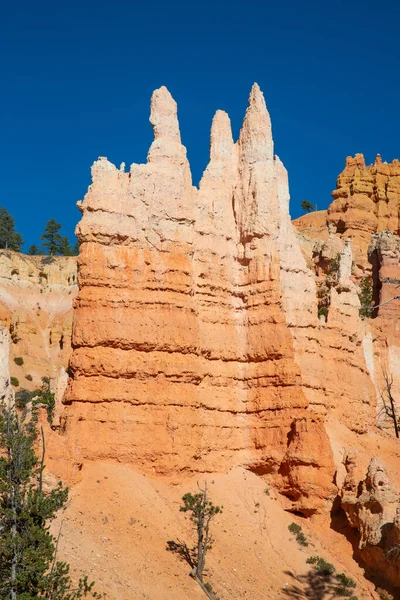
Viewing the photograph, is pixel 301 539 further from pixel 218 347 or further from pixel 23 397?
pixel 23 397

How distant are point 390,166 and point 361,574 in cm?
5601

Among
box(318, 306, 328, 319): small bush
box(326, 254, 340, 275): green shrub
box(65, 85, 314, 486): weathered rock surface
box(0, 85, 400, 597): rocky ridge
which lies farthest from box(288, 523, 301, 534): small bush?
box(326, 254, 340, 275): green shrub

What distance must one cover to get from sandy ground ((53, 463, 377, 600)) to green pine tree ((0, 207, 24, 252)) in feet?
229

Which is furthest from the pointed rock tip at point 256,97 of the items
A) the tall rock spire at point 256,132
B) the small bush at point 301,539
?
the small bush at point 301,539

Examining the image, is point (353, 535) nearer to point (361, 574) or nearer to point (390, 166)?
point (361, 574)

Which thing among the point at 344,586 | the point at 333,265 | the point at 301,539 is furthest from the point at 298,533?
the point at 333,265

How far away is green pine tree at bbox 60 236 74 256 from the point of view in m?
96.5

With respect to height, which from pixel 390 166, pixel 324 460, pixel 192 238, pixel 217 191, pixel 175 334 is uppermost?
pixel 390 166

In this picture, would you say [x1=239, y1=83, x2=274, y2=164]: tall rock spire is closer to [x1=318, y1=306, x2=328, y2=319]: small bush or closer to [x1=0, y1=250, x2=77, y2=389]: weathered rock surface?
[x1=318, y1=306, x2=328, y2=319]: small bush

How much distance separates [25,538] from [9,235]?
80.8 meters

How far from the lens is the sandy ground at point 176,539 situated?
2502 cm

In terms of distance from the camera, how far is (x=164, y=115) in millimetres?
36219

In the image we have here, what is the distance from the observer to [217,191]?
37.2 meters

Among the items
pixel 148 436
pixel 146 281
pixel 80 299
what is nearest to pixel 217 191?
pixel 146 281
